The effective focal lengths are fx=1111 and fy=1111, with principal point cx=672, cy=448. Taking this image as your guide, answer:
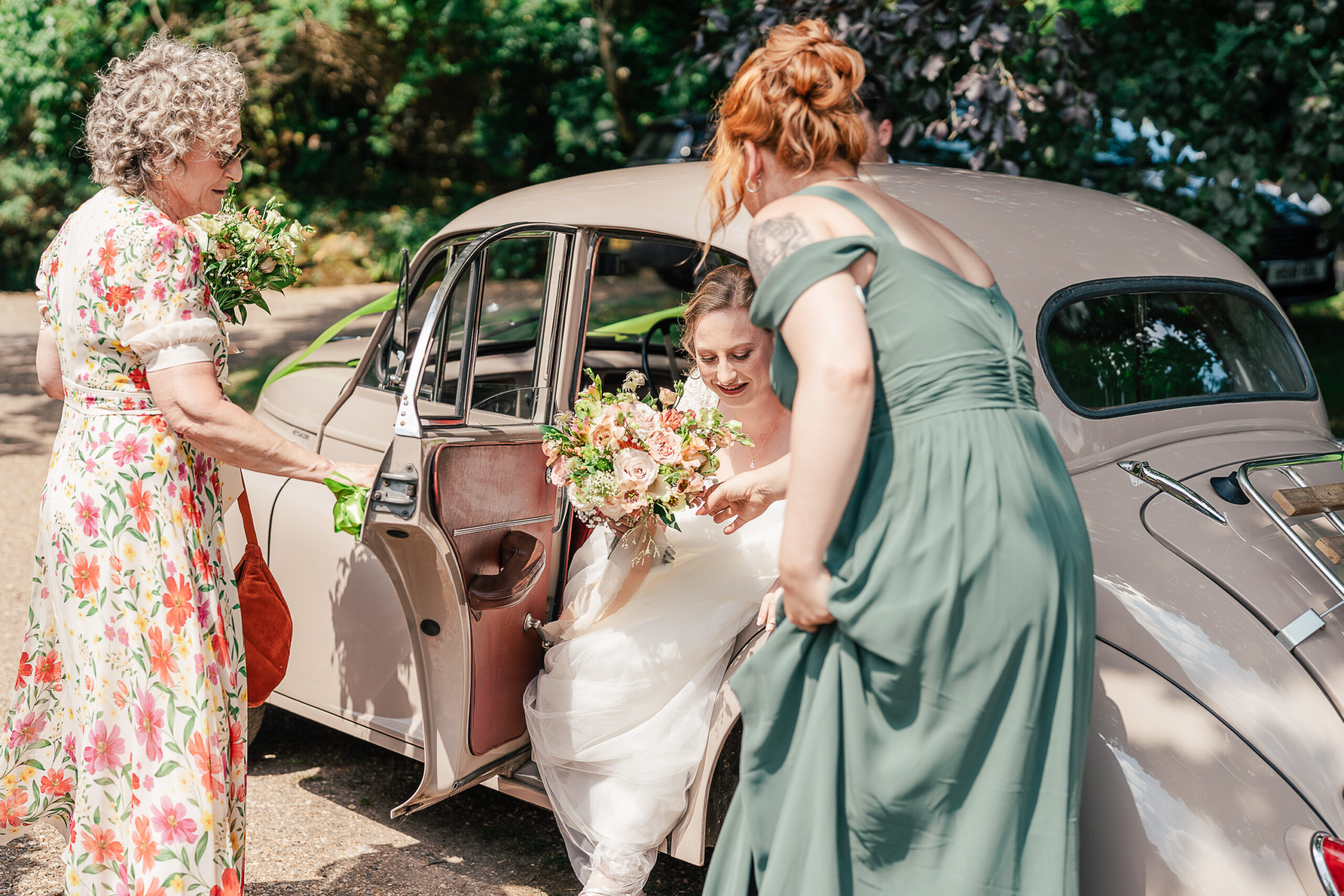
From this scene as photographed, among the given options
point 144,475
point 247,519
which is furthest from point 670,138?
point 144,475

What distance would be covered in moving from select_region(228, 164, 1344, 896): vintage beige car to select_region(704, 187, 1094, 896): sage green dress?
5.4 inches

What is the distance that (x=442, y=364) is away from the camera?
11.8 ft

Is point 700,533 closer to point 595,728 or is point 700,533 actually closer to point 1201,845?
point 595,728

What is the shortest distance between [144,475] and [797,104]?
5.62 ft

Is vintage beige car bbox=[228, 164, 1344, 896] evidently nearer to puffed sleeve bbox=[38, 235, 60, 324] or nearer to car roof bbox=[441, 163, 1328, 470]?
car roof bbox=[441, 163, 1328, 470]

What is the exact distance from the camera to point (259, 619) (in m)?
3.09

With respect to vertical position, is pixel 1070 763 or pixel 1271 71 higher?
pixel 1271 71

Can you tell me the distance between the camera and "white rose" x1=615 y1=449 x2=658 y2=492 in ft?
8.56

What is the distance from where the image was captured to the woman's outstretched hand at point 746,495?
2666mm

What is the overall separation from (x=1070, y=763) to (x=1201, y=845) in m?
0.31

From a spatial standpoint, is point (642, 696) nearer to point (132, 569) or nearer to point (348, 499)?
point (348, 499)

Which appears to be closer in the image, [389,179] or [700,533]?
[700,533]

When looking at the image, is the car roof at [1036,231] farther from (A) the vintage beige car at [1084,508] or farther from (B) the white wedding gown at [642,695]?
(B) the white wedding gown at [642,695]

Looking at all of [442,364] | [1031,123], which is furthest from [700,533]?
[1031,123]
